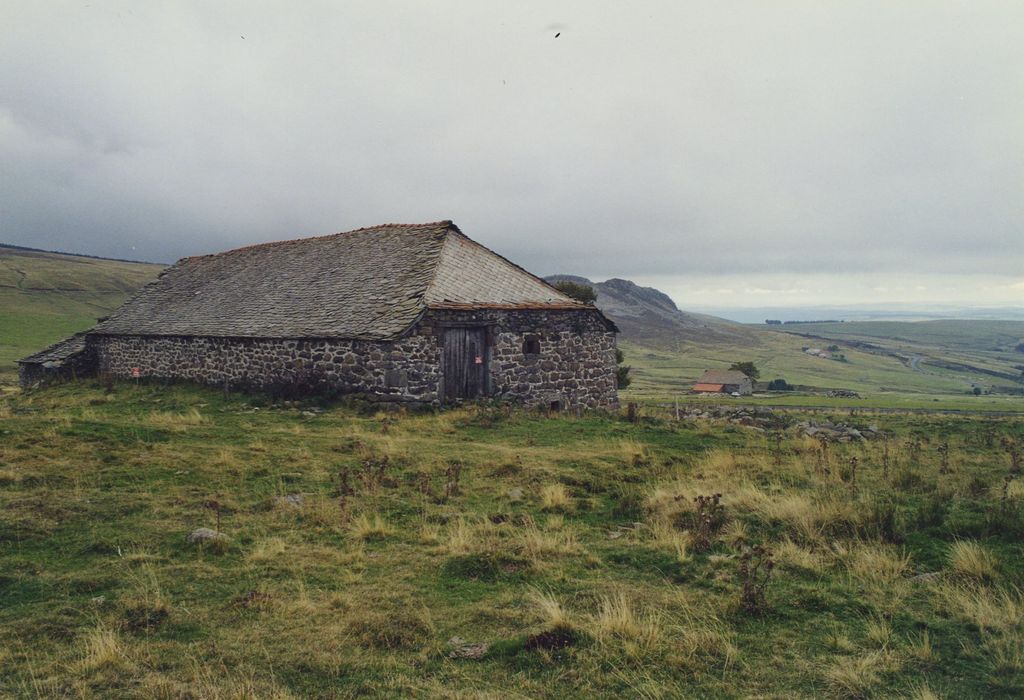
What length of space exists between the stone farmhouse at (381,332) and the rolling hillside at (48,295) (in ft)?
99.0

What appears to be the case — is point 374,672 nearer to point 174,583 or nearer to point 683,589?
point 174,583

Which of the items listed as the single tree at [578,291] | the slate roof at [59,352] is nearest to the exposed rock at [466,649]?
the single tree at [578,291]

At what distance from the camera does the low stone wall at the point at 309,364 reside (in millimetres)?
15820

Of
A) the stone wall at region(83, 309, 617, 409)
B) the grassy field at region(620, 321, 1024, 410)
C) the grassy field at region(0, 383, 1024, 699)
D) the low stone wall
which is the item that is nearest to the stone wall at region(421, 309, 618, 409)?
the stone wall at region(83, 309, 617, 409)

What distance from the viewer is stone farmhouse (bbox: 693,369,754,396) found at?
55688 millimetres

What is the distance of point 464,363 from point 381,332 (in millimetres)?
2581

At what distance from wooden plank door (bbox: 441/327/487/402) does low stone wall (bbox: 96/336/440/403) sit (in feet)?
1.84

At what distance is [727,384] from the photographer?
56656 millimetres

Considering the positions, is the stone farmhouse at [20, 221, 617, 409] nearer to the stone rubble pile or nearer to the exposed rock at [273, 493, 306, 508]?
the stone rubble pile

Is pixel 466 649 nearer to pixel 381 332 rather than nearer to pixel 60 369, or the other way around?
pixel 381 332

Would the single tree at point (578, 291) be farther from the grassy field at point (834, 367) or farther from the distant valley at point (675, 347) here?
the grassy field at point (834, 367)

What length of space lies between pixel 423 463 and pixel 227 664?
6.03 m

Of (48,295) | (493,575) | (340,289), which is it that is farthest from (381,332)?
(48,295)

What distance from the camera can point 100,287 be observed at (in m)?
105
